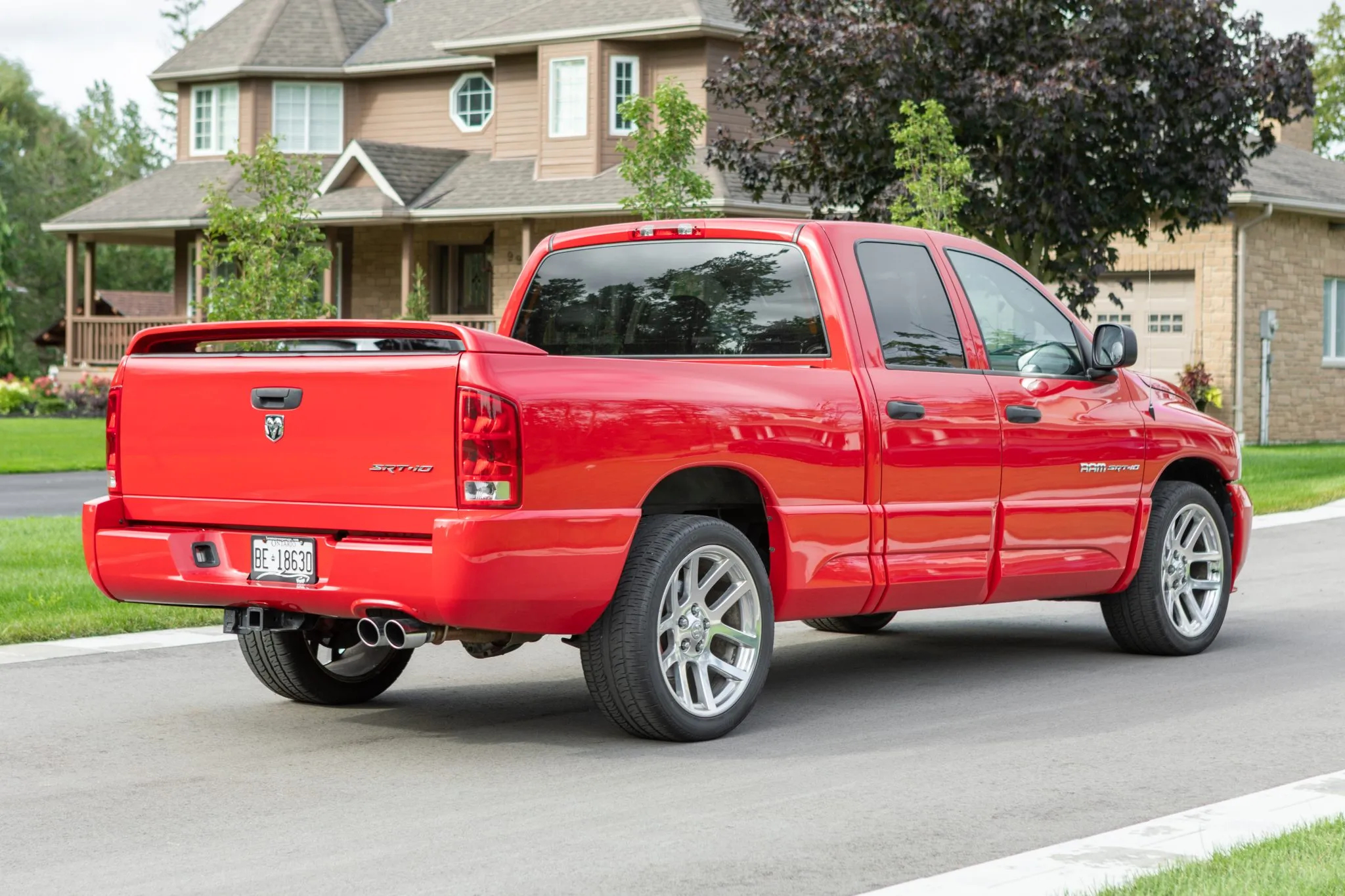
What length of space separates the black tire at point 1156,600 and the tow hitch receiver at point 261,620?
171 inches

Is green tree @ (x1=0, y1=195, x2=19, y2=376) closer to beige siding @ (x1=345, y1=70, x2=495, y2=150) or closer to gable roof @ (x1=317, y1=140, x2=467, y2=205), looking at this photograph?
beige siding @ (x1=345, y1=70, x2=495, y2=150)

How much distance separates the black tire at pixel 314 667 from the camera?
26.2 feet

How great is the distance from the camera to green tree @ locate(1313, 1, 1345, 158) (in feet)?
199

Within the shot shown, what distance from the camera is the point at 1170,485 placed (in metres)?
9.41

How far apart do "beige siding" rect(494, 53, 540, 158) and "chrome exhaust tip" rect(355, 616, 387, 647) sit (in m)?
28.7

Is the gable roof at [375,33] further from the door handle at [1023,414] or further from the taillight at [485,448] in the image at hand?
the taillight at [485,448]

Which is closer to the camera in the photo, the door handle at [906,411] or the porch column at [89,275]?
the door handle at [906,411]

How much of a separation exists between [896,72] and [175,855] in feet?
59.8

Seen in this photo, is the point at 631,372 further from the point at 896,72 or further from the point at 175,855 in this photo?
the point at 896,72


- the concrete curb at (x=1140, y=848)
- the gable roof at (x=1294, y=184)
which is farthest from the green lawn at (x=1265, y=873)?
the gable roof at (x=1294, y=184)

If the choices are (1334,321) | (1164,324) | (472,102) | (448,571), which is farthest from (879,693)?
(472,102)

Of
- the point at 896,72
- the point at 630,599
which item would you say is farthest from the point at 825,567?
the point at 896,72

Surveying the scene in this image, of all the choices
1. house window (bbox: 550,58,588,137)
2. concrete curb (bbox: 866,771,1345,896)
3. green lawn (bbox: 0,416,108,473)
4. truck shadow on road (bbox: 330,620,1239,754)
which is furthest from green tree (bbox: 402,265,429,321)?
concrete curb (bbox: 866,771,1345,896)

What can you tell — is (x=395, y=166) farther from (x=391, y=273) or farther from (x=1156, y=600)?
(x=1156, y=600)
